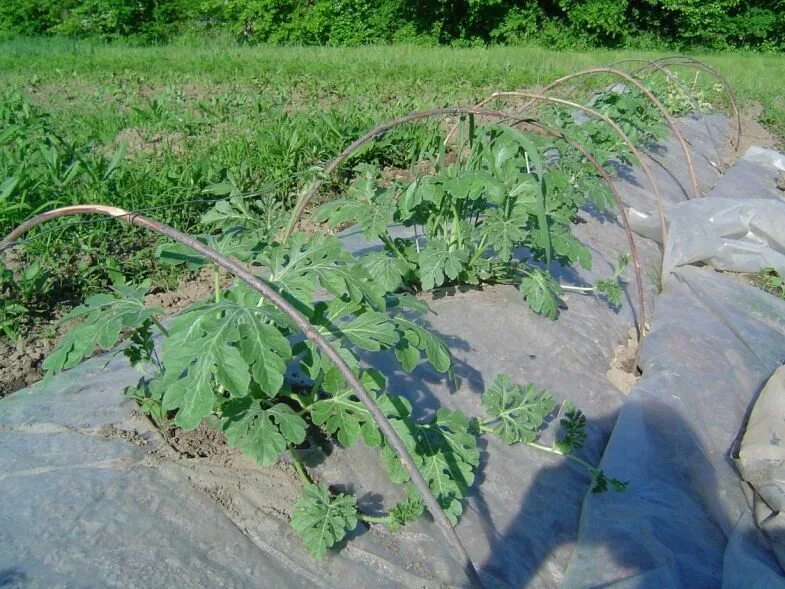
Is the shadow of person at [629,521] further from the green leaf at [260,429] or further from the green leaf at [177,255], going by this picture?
the green leaf at [177,255]

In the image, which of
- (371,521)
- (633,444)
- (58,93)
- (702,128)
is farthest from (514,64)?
(371,521)

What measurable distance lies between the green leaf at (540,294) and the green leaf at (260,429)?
138 centimetres

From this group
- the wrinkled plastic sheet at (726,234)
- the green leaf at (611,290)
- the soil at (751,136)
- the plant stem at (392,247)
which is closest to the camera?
the plant stem at (392,247)

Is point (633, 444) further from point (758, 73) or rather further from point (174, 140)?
point (758, 73)

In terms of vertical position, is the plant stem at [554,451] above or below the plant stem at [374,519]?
below

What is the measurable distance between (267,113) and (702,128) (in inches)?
163

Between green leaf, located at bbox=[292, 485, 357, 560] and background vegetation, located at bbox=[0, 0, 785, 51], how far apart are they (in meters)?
13.8

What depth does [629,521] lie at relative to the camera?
2.20 meters

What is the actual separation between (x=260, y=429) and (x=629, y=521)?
114cm

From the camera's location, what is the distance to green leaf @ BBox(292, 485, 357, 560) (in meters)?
1.76

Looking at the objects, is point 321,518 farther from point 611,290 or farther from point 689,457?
point 611,290

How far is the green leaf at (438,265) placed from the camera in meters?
2.90

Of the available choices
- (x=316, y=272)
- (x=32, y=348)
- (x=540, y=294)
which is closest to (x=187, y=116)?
(x=32, y=348)

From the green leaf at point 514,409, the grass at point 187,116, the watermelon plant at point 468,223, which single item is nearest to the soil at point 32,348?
the grass at point 187,116
